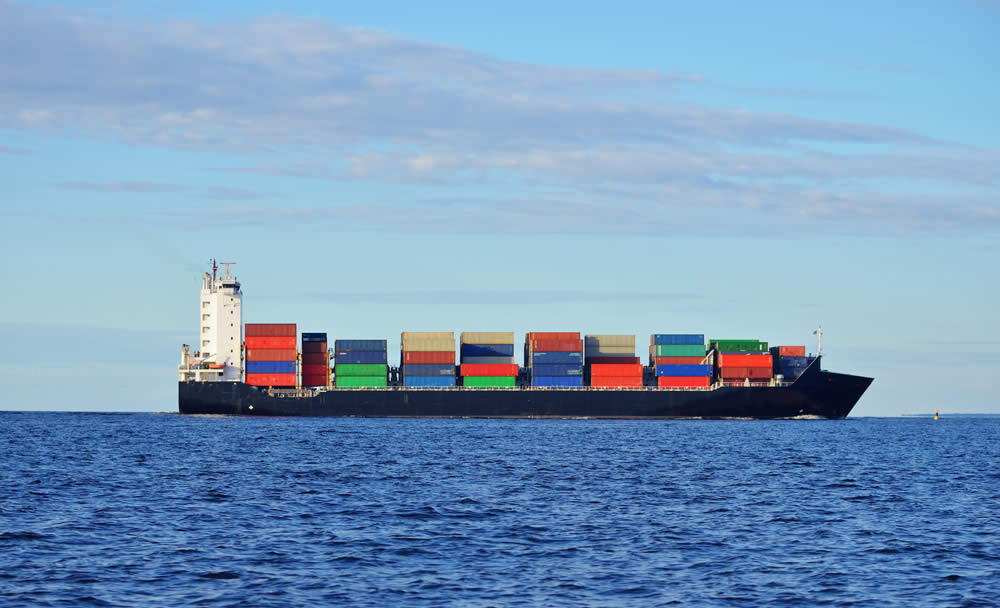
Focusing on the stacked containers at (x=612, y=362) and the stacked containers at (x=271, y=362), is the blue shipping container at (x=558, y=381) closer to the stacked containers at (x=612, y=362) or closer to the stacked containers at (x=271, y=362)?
the stacked containers at (x=612, y=362)

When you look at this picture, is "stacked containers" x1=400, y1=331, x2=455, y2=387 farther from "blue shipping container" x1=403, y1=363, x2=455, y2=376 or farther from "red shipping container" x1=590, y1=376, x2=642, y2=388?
"red shipping container" x1=590, y1=376, x2=642, y2=388

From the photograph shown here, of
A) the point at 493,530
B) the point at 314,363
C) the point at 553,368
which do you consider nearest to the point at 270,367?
the point at 314,363

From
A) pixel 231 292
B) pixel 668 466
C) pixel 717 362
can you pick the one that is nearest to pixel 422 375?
pixel 231 292

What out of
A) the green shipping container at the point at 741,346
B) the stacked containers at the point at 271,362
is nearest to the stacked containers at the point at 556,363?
the green shipping container at the point at 741,346

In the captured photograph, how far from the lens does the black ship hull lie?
10475 cm

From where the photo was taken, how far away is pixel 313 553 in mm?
25484

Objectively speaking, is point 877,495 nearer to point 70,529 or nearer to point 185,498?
point 185,498

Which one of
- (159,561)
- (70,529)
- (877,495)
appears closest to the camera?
(159,561)

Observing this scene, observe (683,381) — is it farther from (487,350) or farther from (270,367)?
(270,367)

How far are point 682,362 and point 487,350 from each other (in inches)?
806

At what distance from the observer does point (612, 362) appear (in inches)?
4402

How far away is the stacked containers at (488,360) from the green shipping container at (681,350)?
15.5 metres

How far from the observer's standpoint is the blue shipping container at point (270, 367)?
352ft

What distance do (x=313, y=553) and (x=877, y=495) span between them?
23.5 metres
